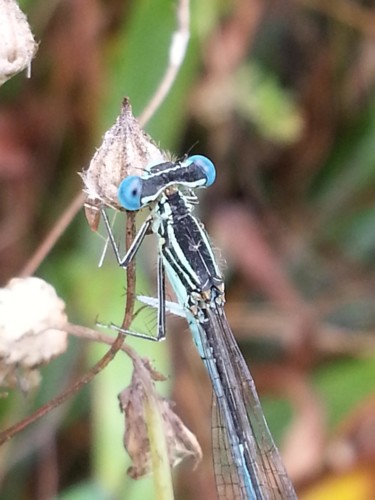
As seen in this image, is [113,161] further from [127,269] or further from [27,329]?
[27,329]

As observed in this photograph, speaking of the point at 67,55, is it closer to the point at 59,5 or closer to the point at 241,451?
the point at 59,5

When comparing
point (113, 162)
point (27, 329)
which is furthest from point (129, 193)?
point (27, 329)

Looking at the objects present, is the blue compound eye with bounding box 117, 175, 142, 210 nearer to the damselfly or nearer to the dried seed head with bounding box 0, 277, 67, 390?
the dried seed head with bounding box 0, 277, 67, 390

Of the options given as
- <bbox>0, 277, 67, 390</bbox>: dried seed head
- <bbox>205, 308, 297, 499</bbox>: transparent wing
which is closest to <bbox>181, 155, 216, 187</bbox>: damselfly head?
<bbox>205, 308, 297, 499</bbox>: transparent wing

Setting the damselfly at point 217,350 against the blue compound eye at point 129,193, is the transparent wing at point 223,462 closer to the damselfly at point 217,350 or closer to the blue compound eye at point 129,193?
the damselfly at point 217,350

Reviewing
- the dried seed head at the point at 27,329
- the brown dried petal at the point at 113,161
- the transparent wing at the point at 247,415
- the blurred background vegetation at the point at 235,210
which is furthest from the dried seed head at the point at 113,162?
the blurred background vegetation at the point at 235,210

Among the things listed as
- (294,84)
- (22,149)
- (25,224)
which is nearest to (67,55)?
(22,149)
